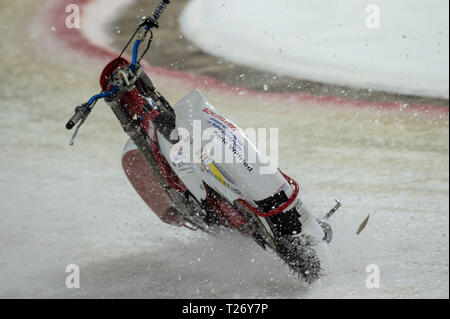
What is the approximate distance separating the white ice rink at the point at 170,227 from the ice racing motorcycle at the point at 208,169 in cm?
28

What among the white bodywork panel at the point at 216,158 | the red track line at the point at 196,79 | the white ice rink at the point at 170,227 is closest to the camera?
the white bodywork panel at the point at 216,158

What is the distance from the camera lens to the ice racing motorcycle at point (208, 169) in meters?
2.84

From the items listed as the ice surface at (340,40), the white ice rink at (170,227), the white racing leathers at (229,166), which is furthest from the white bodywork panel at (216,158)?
the ice surface at (340,40)

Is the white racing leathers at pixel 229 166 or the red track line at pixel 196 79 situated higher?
the red track line at pixel 196 79

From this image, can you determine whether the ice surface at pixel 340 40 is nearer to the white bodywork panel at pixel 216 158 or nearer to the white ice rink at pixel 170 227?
the white ice rink at pixel 170 227

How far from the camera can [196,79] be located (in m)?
5.51

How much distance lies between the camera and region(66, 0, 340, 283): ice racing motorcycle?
9.32 ft

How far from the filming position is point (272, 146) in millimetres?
4773

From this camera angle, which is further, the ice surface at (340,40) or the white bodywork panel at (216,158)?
the ice surface at (340,40)

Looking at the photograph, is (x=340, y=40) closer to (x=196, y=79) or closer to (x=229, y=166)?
(x=196, y=79)

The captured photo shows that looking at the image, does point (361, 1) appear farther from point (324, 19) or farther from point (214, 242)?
point (214, 242)

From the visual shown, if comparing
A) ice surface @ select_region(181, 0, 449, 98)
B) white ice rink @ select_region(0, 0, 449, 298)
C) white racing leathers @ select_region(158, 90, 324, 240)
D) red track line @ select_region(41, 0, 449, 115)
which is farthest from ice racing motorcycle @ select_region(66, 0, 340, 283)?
ice surface @ select_region(181, 0, 449, 98)

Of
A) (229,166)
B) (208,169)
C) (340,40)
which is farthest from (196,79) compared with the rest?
(229,166)

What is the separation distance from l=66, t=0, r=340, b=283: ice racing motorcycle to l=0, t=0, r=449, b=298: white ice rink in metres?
0.28
